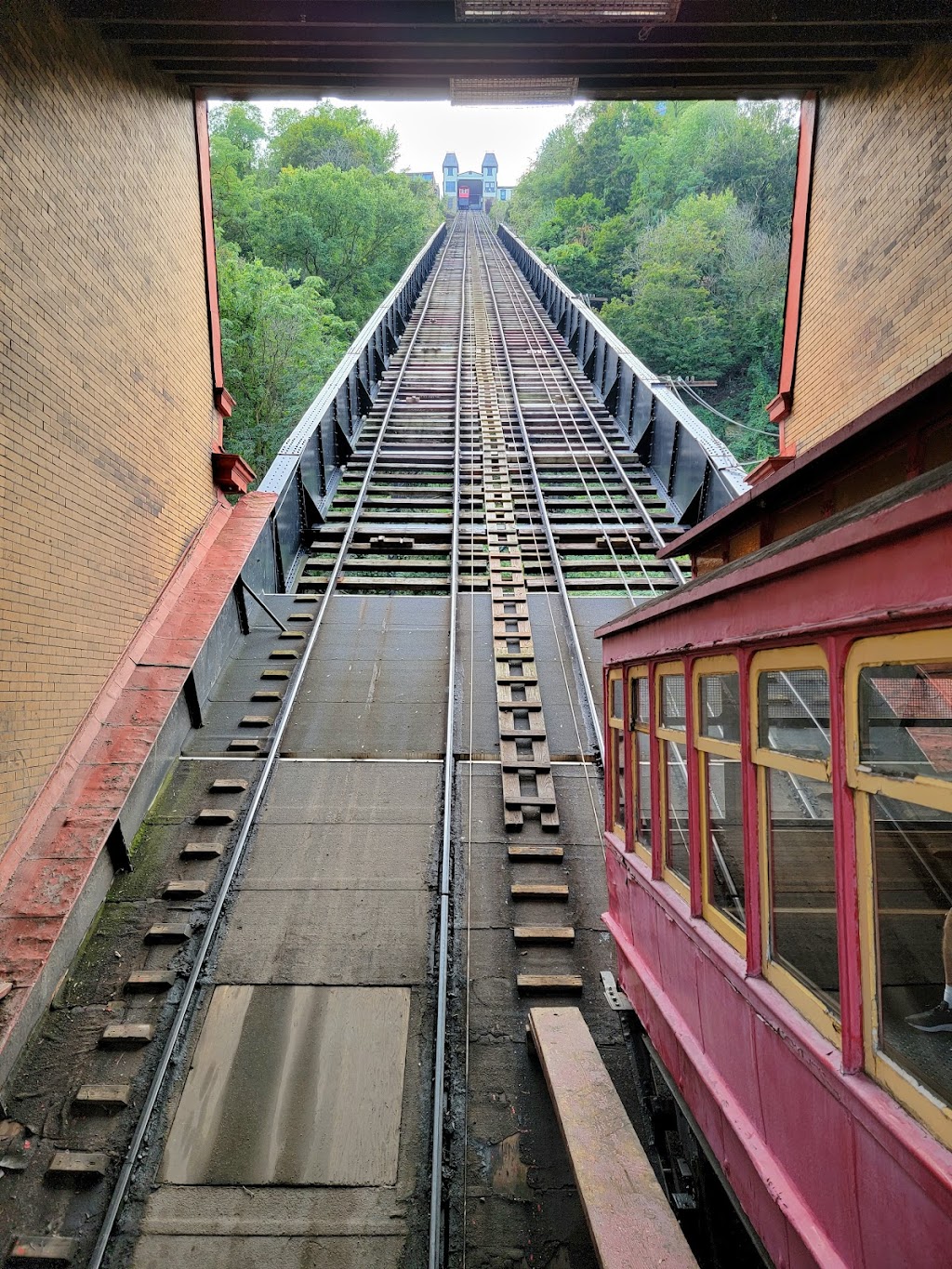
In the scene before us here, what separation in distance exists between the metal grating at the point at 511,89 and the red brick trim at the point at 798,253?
2.83 metres

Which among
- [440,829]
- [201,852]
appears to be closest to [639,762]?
[440,829]

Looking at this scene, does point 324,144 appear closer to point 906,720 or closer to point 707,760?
point 707,760

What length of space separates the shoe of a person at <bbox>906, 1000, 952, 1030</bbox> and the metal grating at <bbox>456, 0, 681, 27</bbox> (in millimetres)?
7209

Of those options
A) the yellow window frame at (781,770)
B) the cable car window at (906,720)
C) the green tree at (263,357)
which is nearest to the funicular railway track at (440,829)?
the yellow window frame at (781,770)

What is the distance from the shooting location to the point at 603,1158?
3256 mm

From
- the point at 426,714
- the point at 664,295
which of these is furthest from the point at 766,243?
the point at 426,714

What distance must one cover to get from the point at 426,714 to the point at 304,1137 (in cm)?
425

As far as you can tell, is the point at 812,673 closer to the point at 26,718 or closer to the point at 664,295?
the point at 26,718

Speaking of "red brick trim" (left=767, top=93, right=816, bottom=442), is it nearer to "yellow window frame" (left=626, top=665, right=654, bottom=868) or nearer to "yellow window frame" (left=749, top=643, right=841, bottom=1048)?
"yellow window frame" (left=626, top=665, right=654, bottom=868)

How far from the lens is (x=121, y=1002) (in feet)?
15.6

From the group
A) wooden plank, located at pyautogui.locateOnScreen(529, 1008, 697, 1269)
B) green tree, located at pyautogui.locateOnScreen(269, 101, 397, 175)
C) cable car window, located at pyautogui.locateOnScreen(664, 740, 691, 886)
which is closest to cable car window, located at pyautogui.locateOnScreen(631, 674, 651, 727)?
cable car window, located at pyautogui.locateOnScreen(664, 740, 691, 886)

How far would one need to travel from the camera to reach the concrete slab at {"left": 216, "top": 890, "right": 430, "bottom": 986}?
4922mm

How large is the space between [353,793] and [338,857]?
793 millimetres

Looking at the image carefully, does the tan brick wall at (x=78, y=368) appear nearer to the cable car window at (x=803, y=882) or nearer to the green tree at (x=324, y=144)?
the cable car window at (x=803, y=882)
